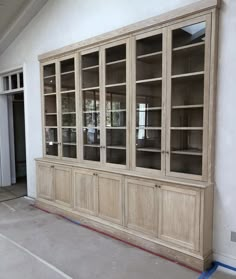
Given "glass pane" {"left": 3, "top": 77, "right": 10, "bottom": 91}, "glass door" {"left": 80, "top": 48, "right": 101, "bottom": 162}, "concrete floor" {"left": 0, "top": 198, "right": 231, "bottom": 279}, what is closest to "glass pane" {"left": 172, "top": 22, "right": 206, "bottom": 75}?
"glass door" {"left": 80, "top": 48, "right": 101, "bottom": 162}

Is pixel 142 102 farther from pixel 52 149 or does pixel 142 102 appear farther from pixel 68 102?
pixel 52 149

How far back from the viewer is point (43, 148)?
173 inches

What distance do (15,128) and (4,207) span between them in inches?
101

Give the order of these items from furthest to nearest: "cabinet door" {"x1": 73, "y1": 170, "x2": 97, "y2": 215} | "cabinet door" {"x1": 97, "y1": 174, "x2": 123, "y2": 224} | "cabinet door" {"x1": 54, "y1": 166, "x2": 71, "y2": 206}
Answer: "cabinet door" {"x1": 54, "y1": 166, "x2": 71, "y2": 206} < "cabinet door" {"x1": 73, "y1": 170, "x2": 97, "y2": 215} < "cabinet door" {"x1": 97, "y1": 174, "x2": 123, "y2": 224}

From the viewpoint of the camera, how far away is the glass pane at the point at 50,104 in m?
4.21

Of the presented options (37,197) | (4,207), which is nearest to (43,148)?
(37,197)

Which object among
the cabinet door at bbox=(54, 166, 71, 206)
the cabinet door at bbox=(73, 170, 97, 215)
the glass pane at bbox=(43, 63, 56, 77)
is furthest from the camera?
the glass pane at bbox=(43, 63, 56, 77)

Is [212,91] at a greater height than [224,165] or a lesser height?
greater

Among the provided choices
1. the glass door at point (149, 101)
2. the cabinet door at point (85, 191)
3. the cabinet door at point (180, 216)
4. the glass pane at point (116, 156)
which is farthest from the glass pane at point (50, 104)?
the cabinet door at point (180, 216)

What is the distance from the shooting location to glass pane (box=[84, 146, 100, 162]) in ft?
11.6

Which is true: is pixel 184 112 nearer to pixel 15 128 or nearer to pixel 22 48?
pixel 22 48

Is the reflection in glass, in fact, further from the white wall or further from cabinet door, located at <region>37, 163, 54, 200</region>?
cabinet door, located at <region>37, 163, 54, 200</region>

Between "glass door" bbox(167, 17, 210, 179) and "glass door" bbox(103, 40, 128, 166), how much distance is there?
0.63 m

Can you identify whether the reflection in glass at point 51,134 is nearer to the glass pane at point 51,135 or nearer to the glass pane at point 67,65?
the glass pane at point 51,135
